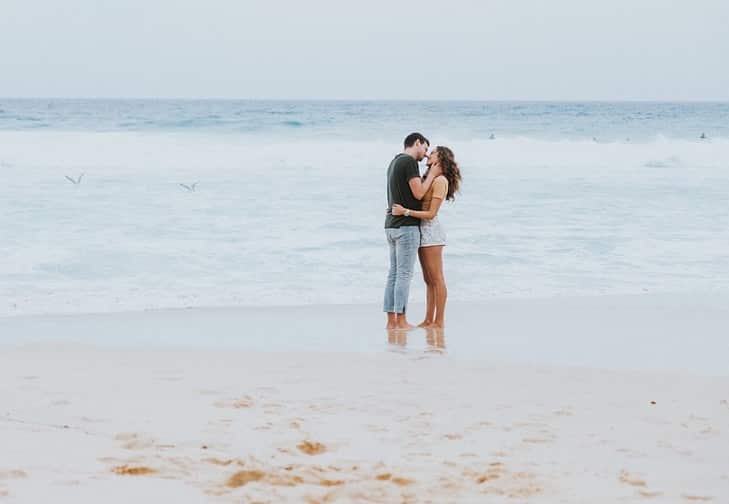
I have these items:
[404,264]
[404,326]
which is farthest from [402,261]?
[404,326]

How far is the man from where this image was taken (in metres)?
8.42

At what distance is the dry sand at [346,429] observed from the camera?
4.12 meters

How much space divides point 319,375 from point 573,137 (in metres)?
42.6

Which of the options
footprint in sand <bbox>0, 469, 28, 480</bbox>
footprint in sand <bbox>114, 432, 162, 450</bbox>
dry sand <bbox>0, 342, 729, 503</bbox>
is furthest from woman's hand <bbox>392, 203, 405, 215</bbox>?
footprint in sand <bbox>0, 469, 28, 480</bbox>

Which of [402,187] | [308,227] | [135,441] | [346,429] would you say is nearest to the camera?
[135,441]

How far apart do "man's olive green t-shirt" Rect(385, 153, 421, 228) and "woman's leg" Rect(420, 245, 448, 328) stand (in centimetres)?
31

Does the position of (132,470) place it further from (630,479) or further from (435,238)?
(435,238)

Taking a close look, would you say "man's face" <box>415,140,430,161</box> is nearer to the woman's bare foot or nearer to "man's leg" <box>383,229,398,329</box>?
"man's leg" <box>383,229,398,329</box>

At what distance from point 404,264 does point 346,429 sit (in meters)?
3.64

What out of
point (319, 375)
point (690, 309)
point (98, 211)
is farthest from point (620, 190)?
point (319, 375)

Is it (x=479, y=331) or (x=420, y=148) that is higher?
(x=420, y=148)

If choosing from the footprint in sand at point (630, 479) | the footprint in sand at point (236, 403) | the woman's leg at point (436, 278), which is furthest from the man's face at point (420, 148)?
the footprint in sand at point (630, 479)

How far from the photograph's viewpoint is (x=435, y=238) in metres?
8.75

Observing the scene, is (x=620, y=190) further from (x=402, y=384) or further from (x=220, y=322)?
(x=402, y=384)
